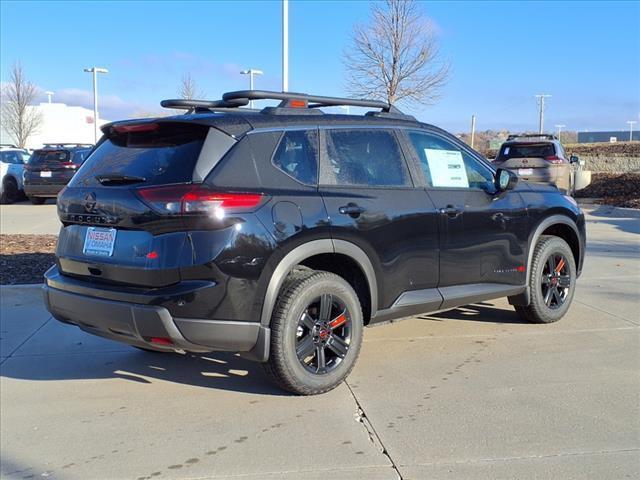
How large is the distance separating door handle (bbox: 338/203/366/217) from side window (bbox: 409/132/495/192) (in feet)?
2.86

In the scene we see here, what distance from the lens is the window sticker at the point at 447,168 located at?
5102mm

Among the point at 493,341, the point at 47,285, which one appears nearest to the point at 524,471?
the point at 493,341

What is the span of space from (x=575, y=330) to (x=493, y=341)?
Result: 0.89 metres

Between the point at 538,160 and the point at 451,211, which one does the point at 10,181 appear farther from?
the point at 451,211

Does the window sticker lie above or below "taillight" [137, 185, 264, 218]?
above

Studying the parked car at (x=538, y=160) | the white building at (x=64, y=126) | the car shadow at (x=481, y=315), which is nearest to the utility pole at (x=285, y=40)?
the parked car at (x=538, y=160)

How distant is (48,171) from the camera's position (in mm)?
17875

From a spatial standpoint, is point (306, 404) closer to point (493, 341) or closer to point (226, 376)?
point (226, 376)

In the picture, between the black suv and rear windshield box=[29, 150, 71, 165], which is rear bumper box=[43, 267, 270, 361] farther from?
rear windshield box=[29, 150, 71, 165]

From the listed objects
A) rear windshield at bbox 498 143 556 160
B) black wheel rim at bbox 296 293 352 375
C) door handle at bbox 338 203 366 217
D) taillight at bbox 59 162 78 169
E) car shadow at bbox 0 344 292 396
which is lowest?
car shadow at bbox 0 344 292 396

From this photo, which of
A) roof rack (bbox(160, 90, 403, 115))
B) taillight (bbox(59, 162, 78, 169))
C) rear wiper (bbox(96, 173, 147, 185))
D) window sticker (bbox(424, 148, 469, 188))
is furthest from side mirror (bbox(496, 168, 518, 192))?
taillight (bbox(59, 162, 78, 169))

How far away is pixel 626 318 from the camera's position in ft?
20.2

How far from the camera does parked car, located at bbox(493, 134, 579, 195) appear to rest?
47.9 ft

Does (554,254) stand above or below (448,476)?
above
